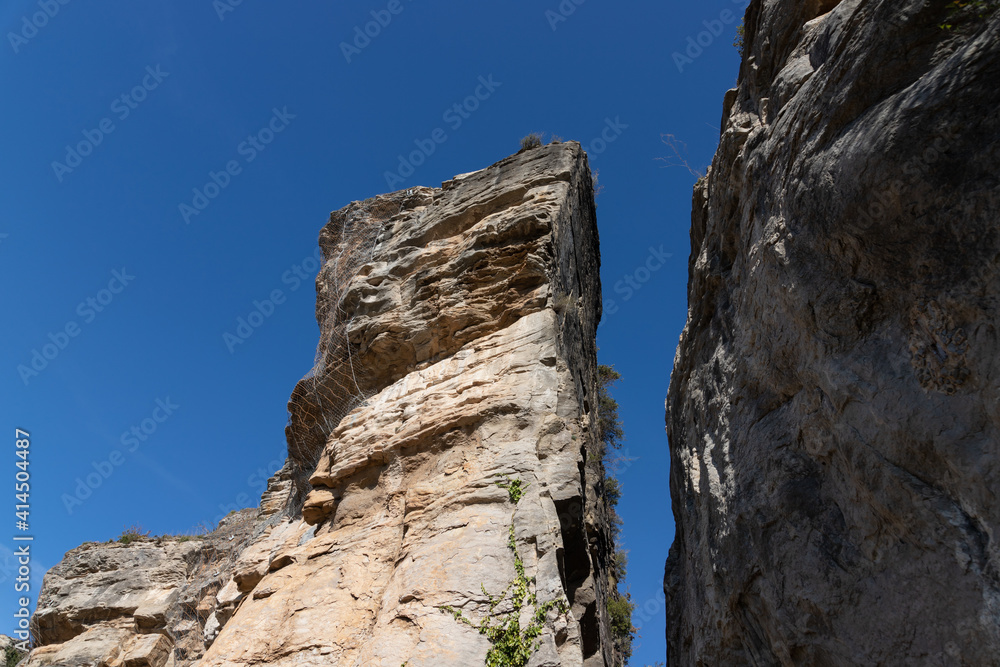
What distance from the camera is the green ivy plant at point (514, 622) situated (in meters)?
5.85

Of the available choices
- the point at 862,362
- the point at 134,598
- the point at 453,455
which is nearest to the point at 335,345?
the point at 453,455

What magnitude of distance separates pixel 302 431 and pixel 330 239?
14.5 ft

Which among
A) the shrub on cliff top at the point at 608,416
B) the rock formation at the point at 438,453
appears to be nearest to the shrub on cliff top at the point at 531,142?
the rock formation at the point at 438,453

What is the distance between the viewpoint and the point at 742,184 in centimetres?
760

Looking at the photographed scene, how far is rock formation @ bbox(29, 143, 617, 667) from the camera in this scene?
6.54 metres

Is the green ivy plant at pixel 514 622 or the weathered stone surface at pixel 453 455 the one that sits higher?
the weathered stone surface at pixel 453 455

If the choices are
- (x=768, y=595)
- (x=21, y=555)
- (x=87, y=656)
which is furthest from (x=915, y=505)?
(x=87, y=656)

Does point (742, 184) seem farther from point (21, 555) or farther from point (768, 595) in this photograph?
point (21, 555)

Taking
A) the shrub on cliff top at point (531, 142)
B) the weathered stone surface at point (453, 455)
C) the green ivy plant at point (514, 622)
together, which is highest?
the shrub on cliff top at point (531, 142)

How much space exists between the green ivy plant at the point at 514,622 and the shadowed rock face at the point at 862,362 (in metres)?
2.16

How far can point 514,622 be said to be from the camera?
6.05 m

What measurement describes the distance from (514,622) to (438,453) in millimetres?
2693

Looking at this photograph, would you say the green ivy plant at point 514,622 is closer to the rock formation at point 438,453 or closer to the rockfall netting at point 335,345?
the rock formation at point 438,453

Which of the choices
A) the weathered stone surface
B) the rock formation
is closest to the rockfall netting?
the rock formation
